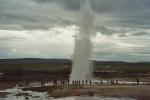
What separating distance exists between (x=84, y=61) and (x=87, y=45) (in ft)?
9.22

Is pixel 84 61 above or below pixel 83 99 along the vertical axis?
above

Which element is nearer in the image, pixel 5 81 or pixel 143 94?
pixel 143 94

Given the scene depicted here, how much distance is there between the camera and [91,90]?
55.3 meters

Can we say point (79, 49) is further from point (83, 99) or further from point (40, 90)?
point (83, 99)

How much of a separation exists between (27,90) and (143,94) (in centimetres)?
2038

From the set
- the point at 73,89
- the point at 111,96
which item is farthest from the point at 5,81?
the point at 111,96

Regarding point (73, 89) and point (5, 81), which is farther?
point (5, 81)

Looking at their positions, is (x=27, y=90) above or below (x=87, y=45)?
below

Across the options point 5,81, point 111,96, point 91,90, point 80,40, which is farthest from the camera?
point 5,81

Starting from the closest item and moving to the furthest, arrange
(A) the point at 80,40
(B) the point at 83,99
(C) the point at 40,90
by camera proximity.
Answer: (B) the point at 83,99
(C) the point at 40,90
(A) the point at 80,40

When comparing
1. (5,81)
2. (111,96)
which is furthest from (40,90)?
(5,81)

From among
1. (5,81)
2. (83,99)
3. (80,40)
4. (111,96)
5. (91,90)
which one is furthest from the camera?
(5,81)

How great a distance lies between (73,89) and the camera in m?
57.4

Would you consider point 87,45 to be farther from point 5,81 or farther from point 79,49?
point 5,81
